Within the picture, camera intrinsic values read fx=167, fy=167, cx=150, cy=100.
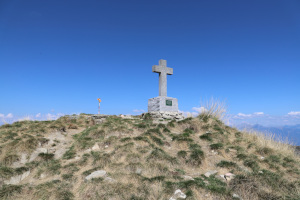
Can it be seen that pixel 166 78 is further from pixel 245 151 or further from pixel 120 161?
pixel 120 161

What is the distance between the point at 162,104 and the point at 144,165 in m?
9.38

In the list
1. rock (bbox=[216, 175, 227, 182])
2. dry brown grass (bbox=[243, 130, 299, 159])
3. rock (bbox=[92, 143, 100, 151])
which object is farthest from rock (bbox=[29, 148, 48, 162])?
dry brown grass (bbox=[243, 130, 299, 159])

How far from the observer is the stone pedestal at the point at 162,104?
16.2m

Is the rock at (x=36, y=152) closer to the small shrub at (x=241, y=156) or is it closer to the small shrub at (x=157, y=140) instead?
the small shrub at (x=157, y=140)

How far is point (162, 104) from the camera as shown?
16.2m

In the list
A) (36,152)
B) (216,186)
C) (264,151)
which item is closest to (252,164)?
(264,151)

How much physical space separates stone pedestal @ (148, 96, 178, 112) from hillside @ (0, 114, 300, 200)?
4117 millimetres

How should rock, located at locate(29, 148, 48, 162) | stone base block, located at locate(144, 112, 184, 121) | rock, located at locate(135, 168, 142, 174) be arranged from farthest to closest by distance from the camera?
1. stone base block, located at locate(144, 112, 184, 121)
2. rock, located at locate(29, 148, 48, 162)
3. rock, located at locate(135, 168, 142, 174)

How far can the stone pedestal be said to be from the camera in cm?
1619

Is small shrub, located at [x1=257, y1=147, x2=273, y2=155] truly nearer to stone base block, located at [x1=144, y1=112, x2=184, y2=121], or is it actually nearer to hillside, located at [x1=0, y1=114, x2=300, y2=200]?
hillside, located at [x1=0, y1=114, x2=300, y2=200]

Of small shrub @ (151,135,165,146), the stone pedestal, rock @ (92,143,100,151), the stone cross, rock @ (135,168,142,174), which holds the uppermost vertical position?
the stone cross

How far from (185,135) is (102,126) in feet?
18.5

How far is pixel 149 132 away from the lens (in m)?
10.6

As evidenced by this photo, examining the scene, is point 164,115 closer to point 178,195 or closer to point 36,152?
point 36,152
